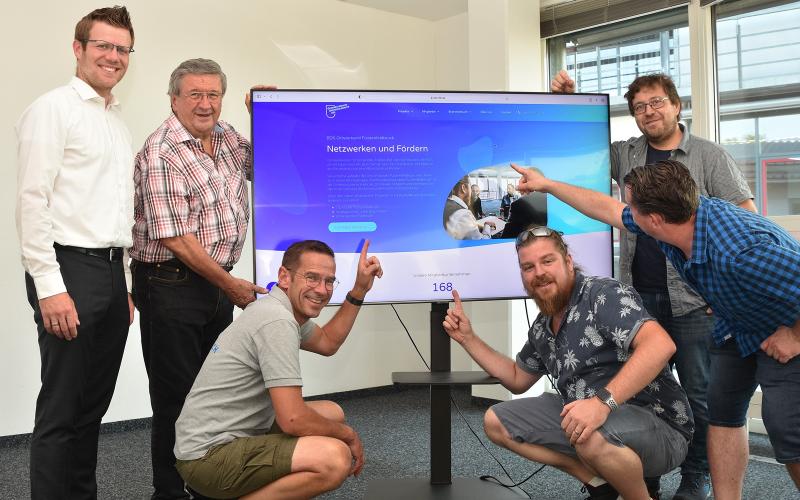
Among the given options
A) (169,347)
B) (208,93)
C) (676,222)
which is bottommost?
(169,347)

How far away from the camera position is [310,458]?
2.22 meters

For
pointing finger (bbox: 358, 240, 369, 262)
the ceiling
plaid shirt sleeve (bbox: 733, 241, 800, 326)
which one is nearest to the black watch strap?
pointing finger (bbox: 358, 240, 369, 262)

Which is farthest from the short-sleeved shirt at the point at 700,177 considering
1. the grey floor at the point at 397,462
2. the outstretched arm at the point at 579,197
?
the grey floor at the point at 397,462

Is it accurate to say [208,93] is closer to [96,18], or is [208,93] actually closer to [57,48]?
[96,18]

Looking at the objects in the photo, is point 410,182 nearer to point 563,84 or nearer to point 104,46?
point 563,84

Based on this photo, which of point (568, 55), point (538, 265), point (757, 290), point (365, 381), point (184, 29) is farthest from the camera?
point (365, 381)

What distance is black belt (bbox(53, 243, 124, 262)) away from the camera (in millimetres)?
2387

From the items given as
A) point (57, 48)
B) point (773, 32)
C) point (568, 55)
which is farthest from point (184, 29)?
point (773, 32)

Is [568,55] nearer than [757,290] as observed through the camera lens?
No

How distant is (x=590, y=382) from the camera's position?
2395 mm

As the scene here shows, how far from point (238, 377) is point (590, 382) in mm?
1118

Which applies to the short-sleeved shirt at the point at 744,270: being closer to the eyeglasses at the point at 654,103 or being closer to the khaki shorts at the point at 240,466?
the eyeglasses at the point at 654,103

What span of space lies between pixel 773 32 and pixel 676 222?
7.66 feet

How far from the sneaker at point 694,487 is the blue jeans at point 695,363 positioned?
0.8 inches
